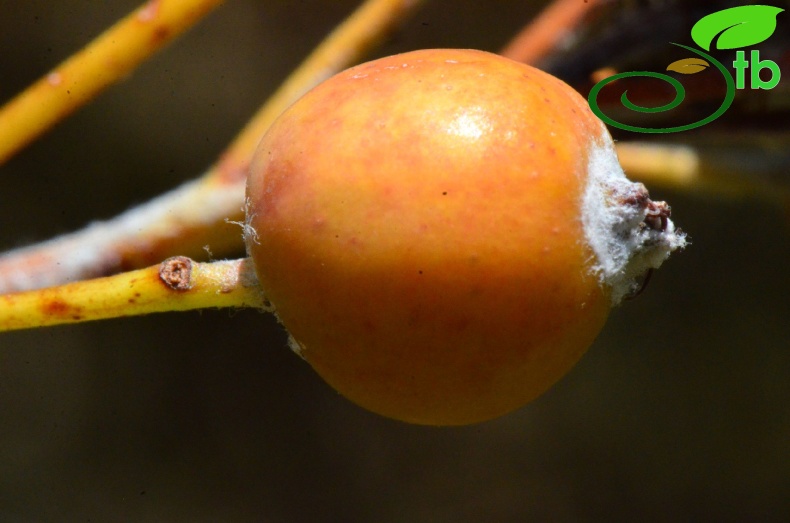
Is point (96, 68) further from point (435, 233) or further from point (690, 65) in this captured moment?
point (690, 65)

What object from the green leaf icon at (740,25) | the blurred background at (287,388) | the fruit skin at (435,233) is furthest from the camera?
the blurred background at (287,388)

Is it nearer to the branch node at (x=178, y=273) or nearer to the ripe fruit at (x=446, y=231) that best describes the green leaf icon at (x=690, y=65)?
the ripe fruit at (x=446, y=231)

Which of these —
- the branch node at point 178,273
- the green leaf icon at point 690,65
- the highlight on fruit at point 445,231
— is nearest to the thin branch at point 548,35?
the green leaf icon at point 690,65

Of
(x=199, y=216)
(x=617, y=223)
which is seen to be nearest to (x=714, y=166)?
(x=617, y=223)

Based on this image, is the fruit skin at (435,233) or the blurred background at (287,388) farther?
the blurred background at (287,388)

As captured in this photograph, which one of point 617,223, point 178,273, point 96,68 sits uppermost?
point 96,68

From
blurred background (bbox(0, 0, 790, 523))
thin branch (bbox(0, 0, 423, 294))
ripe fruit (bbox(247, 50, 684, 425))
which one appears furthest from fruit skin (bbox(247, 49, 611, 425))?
blurred background (bbox(0, 0, 790, 523))
